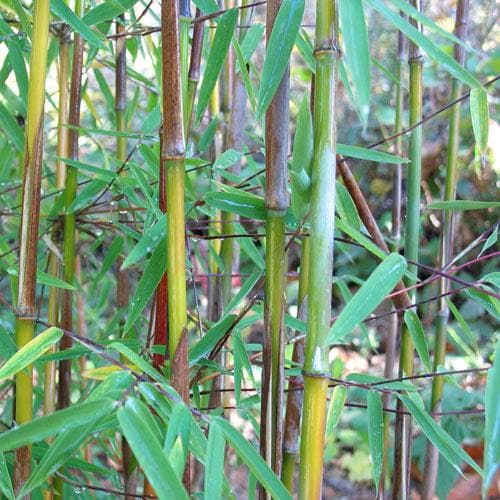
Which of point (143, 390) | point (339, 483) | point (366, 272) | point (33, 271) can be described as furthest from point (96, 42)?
point (366, 272)

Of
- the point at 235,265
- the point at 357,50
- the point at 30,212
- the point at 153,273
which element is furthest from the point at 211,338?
the point at 235,265

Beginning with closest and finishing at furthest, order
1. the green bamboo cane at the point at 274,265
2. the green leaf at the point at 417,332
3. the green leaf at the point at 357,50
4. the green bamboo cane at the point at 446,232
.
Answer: the green leaf at the point at 357,50 < the green bamboo cane at the point at 274,265 < the green leaf at the point at 417,332 < the green bamboo cane at the point at 446,232

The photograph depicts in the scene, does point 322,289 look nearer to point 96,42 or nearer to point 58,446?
point 58,446

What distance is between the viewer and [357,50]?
15.5 inches

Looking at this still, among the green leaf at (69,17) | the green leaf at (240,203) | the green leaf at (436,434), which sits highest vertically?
the green leaf at (69,17)

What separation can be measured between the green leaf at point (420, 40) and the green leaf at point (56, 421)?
11.6 inches

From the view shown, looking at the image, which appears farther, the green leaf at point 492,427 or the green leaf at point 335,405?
the green leaf at point 335,405

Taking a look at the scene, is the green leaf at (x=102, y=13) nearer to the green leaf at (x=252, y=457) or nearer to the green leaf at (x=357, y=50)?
the green leaf at (x=357, y=50)

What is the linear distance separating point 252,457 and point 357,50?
0.26 m

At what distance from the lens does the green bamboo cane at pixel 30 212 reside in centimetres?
51

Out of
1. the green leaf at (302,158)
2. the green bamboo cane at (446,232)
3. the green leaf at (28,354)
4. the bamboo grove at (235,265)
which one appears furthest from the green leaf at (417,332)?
the green leaf at (28,354)

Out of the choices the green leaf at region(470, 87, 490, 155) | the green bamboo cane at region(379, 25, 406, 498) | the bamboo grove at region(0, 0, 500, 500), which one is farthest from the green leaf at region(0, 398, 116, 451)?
the green bamboo cane at region(379, 25, 406, 498)

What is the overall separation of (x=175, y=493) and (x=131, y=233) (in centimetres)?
38

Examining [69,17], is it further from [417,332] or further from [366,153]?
[417,332]
